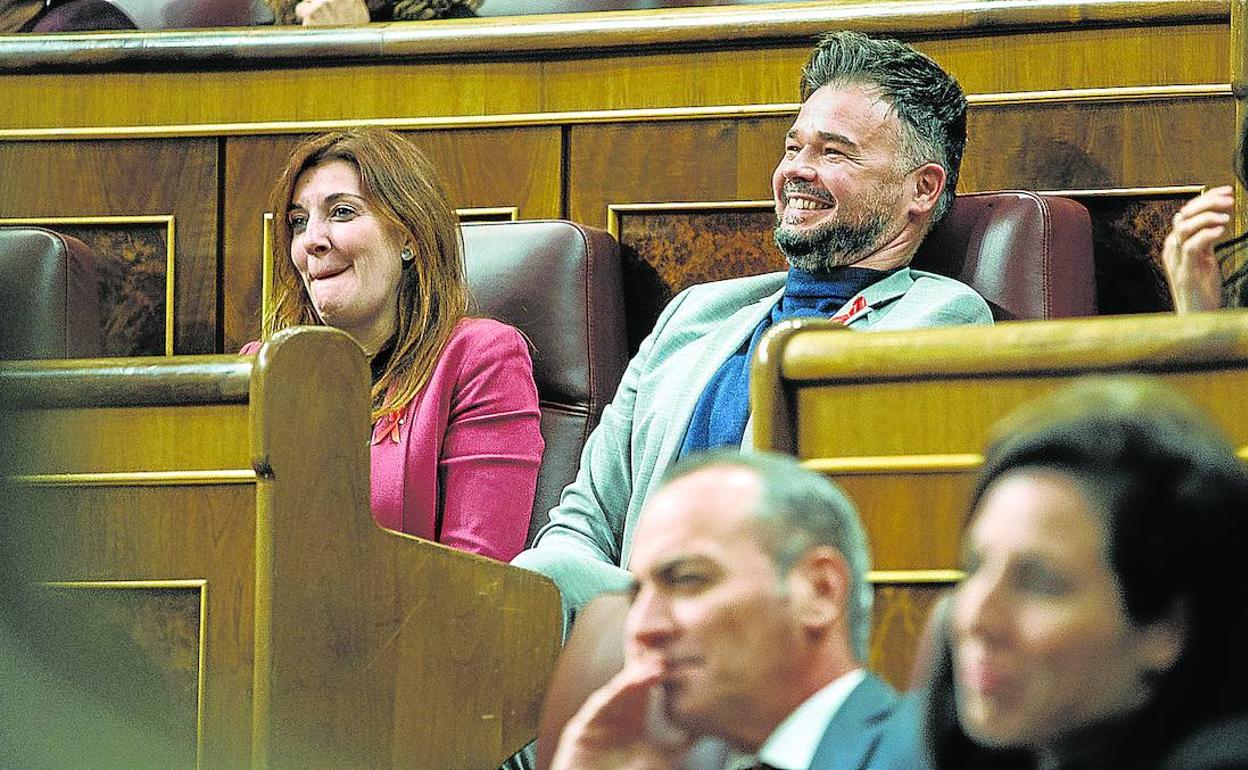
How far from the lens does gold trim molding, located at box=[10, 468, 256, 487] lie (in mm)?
866

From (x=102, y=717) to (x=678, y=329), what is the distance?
48 cm

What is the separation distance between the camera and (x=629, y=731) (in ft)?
1.84

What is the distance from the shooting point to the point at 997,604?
478 mm

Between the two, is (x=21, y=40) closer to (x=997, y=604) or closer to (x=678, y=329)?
(x=678, y=329)

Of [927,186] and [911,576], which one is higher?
[927,186]

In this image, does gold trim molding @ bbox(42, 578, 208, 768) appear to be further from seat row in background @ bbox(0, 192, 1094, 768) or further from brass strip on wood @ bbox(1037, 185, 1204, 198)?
brass strip on wood @ bbox(1037, 185, 1204, 198)

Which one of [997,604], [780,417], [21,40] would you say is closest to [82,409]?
[780,417]

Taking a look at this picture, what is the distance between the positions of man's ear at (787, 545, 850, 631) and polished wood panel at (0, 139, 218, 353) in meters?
0.94

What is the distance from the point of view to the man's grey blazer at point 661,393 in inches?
43.5

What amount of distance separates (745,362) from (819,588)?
1.93 feet

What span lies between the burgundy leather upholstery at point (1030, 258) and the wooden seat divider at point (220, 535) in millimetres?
446

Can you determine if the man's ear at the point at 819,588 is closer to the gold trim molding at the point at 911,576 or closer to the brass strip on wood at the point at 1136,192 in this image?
the gold trim molding at the point at 911,576

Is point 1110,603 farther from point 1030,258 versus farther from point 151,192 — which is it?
point 151,192

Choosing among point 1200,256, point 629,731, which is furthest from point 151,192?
point 629,731
